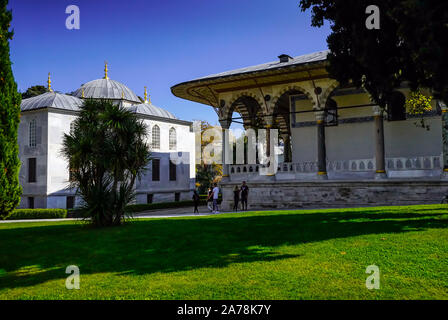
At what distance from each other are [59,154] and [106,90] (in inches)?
462

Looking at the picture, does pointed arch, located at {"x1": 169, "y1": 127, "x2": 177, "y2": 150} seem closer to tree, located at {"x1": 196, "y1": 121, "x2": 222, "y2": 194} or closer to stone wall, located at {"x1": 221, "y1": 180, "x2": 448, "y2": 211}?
tree, located at {"x1": 196, "y1": 121, "x2": 222, "y2": 194}

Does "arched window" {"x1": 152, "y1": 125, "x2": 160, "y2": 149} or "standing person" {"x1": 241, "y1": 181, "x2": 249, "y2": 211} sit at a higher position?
"arched window" {"x1": 152, "y1": 125, "x2": 160, "y2": 149}

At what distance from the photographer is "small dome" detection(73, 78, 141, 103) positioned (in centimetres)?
3691

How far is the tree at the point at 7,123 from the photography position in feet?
58.4

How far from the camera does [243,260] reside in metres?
6.85

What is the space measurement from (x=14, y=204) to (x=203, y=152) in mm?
23420

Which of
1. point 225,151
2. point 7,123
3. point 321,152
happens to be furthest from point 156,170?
point 321,152

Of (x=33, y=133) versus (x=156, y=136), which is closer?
(x=33, y=133)

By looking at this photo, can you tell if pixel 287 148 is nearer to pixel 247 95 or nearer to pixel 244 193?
pixel 247 95

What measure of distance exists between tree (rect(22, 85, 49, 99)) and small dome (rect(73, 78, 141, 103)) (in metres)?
10.8

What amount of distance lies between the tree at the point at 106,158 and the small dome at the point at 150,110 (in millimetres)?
19502

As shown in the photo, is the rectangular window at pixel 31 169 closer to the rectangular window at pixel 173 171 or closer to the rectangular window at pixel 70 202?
the rectangular window at pixel 70 202

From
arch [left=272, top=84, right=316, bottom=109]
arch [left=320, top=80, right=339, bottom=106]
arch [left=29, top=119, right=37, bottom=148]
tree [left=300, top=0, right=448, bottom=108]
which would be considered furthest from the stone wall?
arch [left=29, top=119, right=37, bottom=148]

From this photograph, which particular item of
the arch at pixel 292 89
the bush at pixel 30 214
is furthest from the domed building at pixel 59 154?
the arch at pixel 292 89
